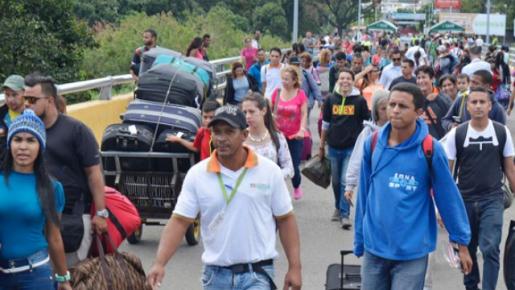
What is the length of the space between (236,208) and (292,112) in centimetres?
735

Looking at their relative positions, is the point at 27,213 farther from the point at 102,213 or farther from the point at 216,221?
the point at 102,213

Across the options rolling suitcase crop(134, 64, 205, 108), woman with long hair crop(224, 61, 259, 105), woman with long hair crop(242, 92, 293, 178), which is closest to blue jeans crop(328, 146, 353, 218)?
rolling suitcase crop(134, 64, 205, 108)

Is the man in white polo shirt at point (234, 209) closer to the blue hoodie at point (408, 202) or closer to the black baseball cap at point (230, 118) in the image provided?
the black baseball cap at point (230, 118)

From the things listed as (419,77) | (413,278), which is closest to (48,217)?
(413,278)

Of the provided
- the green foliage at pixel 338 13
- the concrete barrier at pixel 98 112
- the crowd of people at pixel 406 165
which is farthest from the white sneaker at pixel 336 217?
the green foliage at pixel 338 13

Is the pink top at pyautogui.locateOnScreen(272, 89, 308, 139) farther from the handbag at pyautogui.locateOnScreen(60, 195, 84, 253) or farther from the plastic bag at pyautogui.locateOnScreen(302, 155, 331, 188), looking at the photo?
the handbag at pyautogui.locateOnScreen(60, 195, 84, 253)

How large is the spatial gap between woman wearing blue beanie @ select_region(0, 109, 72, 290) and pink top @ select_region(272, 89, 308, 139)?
6.89 m

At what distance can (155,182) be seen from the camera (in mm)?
10547

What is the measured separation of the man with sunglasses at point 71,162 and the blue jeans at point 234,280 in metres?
1.58

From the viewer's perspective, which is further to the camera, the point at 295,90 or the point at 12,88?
the point at 295,90

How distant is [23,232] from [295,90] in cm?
754

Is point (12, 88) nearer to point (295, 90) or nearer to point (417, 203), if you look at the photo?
point (417, 203)

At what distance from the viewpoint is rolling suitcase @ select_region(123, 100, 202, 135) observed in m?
10.7

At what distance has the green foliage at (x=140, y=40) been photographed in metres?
24.1
